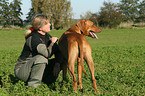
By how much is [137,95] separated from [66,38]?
1868mm

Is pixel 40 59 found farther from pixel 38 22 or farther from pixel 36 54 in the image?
pixel 38 22

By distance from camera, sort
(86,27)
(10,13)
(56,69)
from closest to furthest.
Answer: (56,69)
(86,27)
(10,13)

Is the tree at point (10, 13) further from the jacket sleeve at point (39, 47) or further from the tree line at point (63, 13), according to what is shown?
the jacket sleeve at point (39, 47)

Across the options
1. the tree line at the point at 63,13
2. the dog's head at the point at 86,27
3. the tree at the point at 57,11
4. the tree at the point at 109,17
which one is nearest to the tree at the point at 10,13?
the tree line at the point at 63,13

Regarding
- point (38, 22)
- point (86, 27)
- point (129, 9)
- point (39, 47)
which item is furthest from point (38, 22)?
point (129, 9)

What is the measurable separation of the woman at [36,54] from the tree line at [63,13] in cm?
4004

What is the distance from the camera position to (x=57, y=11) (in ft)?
180

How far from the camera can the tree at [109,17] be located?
46.6 meters

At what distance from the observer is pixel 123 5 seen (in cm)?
7856

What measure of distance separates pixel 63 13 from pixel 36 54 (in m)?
51.9

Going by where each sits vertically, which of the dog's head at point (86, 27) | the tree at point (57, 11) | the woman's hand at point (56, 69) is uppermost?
the tree at point (57, 11)

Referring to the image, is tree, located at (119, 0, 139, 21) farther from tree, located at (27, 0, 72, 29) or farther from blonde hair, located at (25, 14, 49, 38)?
blonde hair, located at (25, 14, 49, 38)

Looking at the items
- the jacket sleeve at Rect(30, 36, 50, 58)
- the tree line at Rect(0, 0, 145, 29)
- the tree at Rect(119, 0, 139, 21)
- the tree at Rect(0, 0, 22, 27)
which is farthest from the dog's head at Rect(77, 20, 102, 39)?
the tree at Rect(119, 0, 139, 21)

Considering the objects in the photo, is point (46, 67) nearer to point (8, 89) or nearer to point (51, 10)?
point (8, 89)
